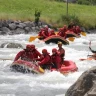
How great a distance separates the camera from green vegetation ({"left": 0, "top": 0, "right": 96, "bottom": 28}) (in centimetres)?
3162

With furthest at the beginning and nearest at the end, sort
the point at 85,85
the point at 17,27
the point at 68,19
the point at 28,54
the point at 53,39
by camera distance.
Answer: the point at 68,19 < the point at 17,27 < the point at 53,39 < the point at 28,54 < the point at 85,85

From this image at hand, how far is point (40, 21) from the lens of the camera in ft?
102

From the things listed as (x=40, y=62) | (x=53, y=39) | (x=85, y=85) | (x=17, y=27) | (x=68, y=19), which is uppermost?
(x=85, y=85)

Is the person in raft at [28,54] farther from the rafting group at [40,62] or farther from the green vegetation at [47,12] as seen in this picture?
the green vegetation at [47,12]

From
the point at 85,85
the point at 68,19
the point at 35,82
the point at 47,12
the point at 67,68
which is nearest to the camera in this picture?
the point at 85,85

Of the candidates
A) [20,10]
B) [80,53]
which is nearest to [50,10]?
[20,10]

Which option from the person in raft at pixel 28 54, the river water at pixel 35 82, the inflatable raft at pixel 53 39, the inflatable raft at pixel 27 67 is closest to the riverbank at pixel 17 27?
the inflatable raft at pixel 53 39

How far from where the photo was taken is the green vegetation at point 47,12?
31.6 m

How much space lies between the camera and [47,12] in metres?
37.0

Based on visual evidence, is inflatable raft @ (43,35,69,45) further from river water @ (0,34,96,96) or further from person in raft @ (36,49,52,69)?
person in raft @ (36,49,52,69)

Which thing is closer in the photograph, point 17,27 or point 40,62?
point 40,62

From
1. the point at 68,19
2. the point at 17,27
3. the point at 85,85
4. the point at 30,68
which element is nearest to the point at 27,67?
the point at 30,68

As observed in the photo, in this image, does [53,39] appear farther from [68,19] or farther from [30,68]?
[68,19]

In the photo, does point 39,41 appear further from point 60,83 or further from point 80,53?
point 60,83
